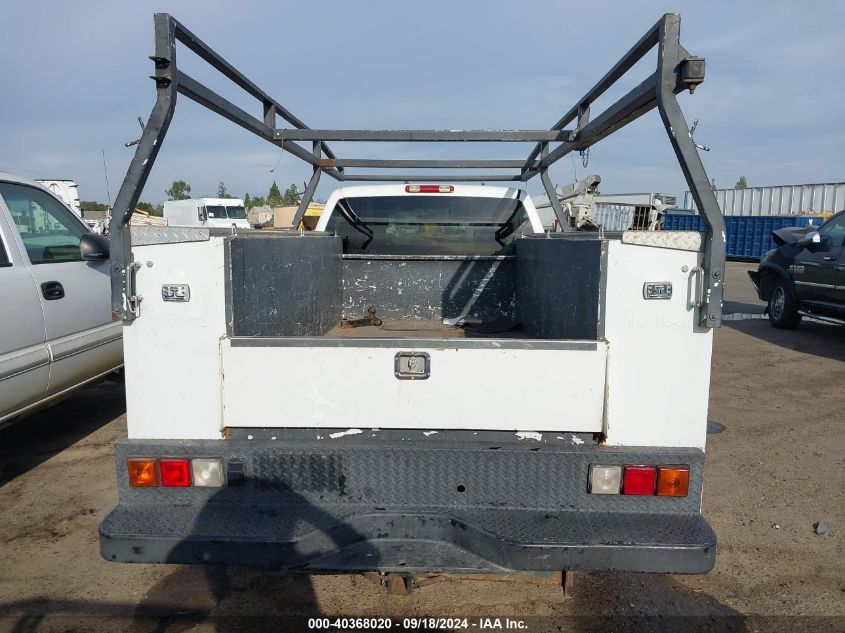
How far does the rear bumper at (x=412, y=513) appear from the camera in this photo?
2.32m

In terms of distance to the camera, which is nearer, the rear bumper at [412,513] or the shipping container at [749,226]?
the rear bumper at [412,513]

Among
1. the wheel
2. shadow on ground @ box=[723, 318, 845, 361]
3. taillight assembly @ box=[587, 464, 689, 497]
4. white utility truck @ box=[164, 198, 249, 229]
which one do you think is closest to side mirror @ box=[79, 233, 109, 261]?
taillight assembly @ box=[587, 464, 689, 497]

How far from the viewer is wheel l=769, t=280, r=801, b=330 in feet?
33.4

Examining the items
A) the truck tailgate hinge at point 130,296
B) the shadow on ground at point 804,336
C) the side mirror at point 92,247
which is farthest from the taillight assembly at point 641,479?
the shadow on ground at point 804,336

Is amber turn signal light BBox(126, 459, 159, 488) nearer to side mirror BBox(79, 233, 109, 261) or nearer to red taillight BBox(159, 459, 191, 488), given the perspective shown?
red taillight BBox(159, 459, 191, 488)

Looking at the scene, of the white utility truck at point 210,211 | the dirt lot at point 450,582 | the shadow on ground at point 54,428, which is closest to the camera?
the dirt lot at point 450,582

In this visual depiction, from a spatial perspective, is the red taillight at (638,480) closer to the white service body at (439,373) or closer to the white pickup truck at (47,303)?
the white service body at (439,373)

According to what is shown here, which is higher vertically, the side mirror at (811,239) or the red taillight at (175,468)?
the side mirror at (811,239)

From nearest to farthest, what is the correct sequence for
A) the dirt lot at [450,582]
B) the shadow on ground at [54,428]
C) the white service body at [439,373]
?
the white service body at [439,373]
the dirt lot at [450,582]
the shadow on ground at [54,428]

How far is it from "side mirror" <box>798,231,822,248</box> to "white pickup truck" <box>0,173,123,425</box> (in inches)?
368

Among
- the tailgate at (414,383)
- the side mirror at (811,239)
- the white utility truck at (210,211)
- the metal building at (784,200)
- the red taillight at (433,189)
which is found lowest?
the tailgate at (414,383)

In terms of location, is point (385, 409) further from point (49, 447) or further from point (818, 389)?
point (818, 389)

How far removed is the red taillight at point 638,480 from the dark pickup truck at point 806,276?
26.3 feet

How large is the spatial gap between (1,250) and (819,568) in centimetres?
521
